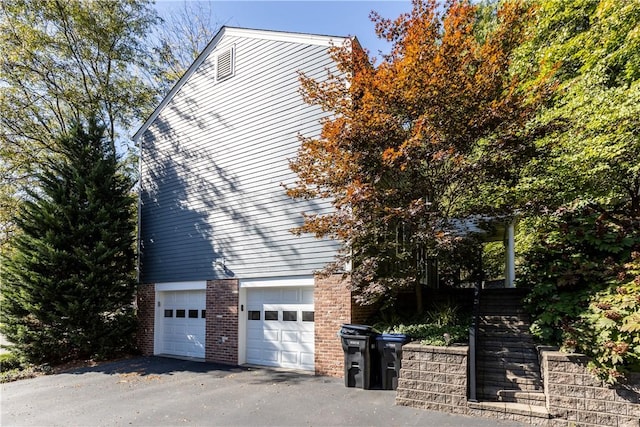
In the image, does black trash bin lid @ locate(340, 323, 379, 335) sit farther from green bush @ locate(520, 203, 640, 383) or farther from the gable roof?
the gable roof

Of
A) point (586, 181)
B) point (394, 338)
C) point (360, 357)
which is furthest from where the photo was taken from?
point (586, 181)

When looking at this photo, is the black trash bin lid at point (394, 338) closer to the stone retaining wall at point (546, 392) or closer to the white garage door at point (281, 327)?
the stone retaining wall at point (546, 392)

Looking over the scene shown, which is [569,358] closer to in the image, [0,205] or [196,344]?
[196,344]

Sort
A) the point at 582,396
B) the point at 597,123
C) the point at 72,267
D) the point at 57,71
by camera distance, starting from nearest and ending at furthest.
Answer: the point at 582,396, the point at 597,123, the point at 72,267, the point at 57,71

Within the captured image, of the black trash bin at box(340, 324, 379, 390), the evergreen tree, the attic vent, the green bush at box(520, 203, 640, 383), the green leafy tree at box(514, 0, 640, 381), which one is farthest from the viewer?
the attic vent

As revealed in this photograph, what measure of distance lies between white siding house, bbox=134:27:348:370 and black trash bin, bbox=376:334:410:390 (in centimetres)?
219

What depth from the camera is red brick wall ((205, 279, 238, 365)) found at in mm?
9516

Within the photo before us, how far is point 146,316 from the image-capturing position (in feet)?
37.7

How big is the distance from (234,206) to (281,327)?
3.41 m

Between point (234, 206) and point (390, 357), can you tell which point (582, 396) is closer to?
point (390, 357)

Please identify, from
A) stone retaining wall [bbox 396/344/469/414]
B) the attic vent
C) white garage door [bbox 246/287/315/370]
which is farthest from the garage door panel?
the attic vent

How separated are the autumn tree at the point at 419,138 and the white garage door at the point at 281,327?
214cm

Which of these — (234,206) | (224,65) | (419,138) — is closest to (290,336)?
(234,206)

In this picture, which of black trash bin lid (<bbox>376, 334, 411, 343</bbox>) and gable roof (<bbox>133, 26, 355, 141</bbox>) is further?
gable roof (<bbox>133, 26, 355, 141</bbox>)
